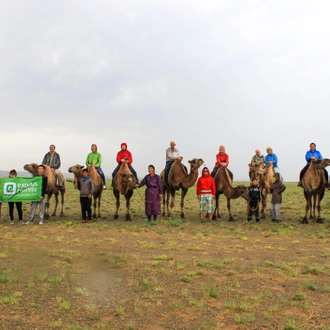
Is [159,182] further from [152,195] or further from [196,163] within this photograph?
[196,163]

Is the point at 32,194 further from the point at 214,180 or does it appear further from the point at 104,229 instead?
the point at 214,180

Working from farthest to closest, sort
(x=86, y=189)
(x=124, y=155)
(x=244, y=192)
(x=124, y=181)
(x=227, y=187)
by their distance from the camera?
(x=124, y=155) < (x=227, y=187) < (x=244, y=192) < (x=124, y=181) < (x=86, y=189)

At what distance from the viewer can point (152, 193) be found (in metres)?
14.2

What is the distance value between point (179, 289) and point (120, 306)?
1.23 m

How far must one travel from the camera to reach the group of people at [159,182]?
14.0m

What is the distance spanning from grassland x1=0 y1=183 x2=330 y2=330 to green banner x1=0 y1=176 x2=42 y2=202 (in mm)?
2105

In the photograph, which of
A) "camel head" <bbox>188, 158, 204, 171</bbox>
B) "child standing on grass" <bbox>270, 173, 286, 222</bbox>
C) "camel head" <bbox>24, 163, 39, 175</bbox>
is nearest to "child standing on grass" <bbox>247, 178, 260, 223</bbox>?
"child standing on grass" <bbox>270, 173, 286, 222</bbox>

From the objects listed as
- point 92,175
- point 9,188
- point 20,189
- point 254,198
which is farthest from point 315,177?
point 9,188

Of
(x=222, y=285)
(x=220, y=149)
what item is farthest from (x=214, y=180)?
(x=222, y=285)

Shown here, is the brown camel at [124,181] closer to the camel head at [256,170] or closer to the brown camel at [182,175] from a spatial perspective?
the brown camel at [182,175]

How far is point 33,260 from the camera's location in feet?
27.6

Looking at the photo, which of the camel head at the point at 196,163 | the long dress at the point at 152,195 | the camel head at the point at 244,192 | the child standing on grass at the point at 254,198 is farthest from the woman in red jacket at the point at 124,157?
the child standing on grass at the point at 254,198

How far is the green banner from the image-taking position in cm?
1388

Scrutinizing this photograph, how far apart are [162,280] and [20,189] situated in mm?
8827
